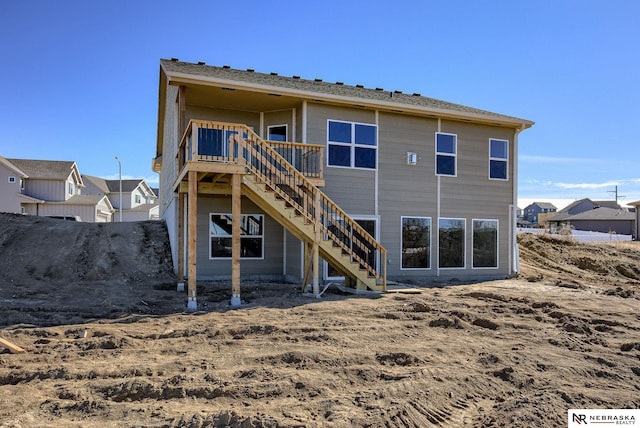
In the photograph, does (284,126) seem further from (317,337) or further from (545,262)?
(545,262)

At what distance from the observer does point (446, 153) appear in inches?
568

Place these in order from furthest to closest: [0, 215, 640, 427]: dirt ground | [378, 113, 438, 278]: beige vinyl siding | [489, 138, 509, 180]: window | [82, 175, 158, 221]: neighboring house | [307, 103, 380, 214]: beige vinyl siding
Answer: [82, 175, 158, 221]: neighboring house → [489, 138, 509, 180]: window → [378, 113, 438, 278]: beige vinyl siding → [307, 103, 380, 214]: beige vinyl siding → [0, 215, 640, 427]: dirt ground

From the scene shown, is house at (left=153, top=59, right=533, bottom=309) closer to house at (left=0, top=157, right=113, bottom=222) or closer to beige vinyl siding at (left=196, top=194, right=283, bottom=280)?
beige vinyl siding at (left=196, top=194, right=283, bottom=280)

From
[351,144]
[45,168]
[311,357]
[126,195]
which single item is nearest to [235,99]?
[351,144]

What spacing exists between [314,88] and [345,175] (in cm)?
274

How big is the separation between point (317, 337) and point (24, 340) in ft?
13.7

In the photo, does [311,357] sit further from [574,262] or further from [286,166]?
[574,262]

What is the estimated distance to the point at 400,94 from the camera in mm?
15766

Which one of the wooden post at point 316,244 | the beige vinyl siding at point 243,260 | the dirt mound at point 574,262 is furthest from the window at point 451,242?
the wooden post at point 316,244

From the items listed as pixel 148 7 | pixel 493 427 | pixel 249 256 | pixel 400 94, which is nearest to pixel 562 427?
pixel 493 427

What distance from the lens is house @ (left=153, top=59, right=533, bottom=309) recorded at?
11391mm

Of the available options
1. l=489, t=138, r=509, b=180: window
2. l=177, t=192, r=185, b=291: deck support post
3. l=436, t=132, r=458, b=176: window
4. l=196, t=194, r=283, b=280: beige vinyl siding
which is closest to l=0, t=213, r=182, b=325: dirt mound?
l=177, t=192, r=185, b=291: deck support post

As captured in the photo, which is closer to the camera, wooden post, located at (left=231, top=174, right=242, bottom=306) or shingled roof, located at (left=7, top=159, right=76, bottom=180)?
wooden post, located at (left=231, top=174, right=242, bottom=306)

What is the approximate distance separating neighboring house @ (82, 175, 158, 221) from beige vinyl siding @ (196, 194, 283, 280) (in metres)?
34.1
